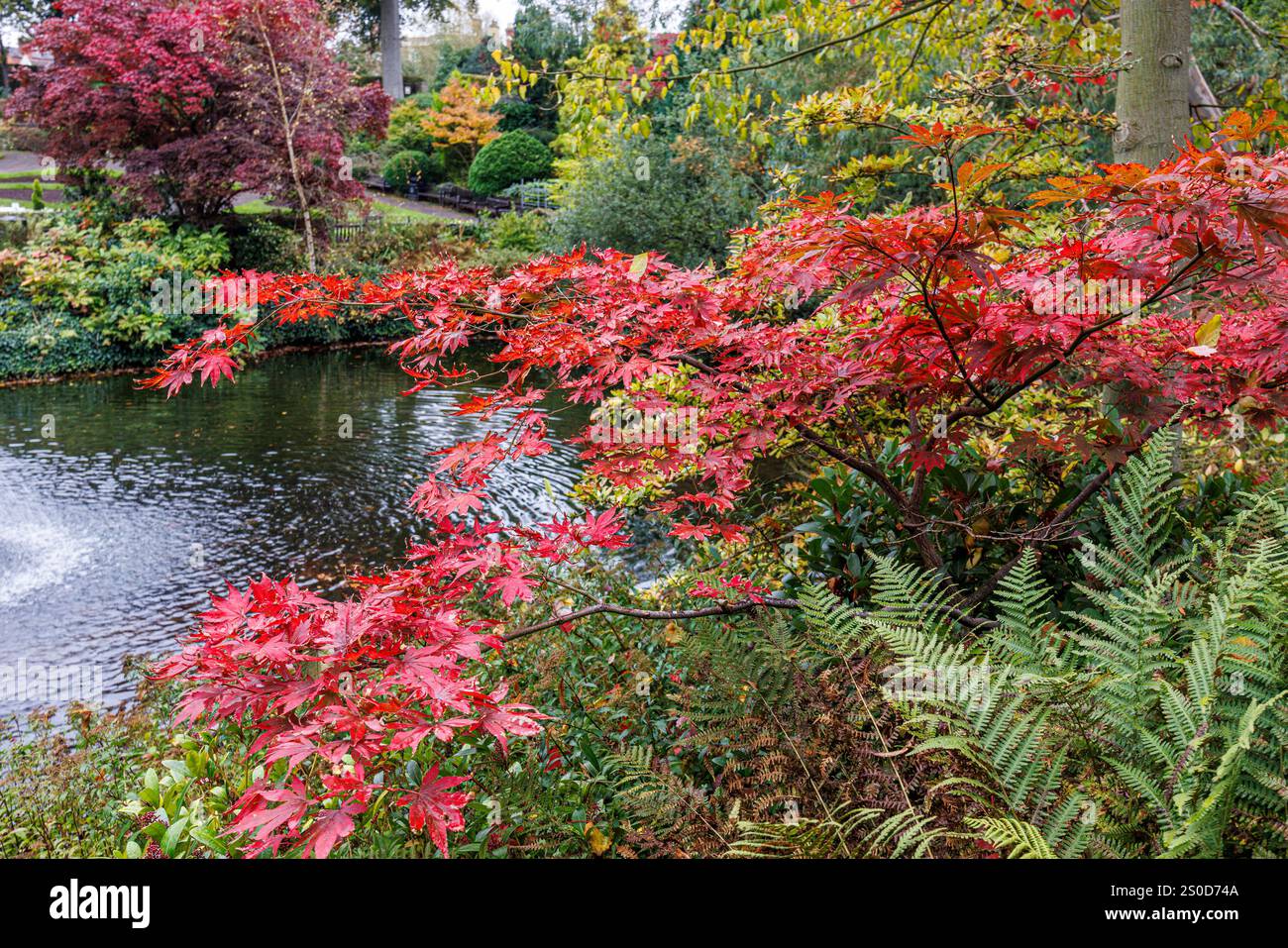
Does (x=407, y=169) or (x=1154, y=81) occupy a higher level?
(x=407, y=169)

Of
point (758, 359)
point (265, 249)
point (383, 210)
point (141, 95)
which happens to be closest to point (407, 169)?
point (383, 210)

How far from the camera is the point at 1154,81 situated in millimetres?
3182

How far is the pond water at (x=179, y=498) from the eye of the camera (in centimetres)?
544

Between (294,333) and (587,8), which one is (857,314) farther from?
(587,8)

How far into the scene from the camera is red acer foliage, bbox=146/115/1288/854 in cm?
170

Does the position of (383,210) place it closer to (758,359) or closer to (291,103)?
(291,103)

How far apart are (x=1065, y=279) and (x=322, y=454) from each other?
314 inches

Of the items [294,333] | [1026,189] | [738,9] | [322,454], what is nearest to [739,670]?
[738,9]

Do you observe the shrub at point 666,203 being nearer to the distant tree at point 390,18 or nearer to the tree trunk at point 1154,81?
the tree trunk at point 1154,81

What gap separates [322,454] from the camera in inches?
352

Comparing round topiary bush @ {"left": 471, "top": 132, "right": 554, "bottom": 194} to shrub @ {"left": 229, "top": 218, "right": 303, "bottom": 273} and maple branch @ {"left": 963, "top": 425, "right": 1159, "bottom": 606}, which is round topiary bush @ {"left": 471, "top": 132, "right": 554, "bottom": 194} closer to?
shrub @ {"left": 229, "top": 218, "right": 303, "bottom": 273}

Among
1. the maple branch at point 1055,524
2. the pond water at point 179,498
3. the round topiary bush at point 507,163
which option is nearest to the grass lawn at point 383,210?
the round topiary bush at point 507,163

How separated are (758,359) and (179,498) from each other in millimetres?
6693

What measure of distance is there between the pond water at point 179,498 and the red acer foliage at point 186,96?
4523 mm
